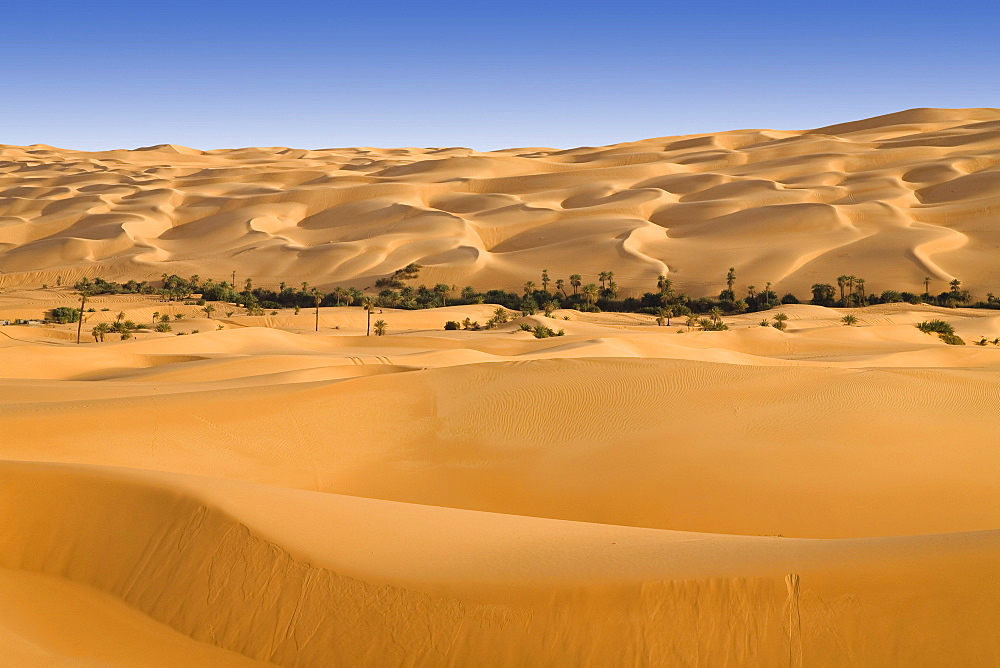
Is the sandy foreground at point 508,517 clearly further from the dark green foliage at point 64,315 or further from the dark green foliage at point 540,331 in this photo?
the dark green foliage at point 64,315

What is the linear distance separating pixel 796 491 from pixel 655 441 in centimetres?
195

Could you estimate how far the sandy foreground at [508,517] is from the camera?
475 centimetres

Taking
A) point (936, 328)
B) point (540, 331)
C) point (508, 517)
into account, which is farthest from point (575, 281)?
point (508, 517)

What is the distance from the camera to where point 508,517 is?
24.1ft

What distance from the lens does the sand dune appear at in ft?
190

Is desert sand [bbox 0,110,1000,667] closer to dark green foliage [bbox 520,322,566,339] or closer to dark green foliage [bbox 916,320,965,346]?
dark green foliage [bbox 916,320,965,346]

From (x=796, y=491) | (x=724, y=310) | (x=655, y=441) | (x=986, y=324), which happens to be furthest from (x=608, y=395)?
(x=724, y=310)

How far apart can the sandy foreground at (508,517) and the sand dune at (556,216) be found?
4197 cm

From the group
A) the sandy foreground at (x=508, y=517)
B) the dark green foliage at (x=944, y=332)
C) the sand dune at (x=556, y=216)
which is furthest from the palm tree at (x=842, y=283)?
the sandy foreground at (x=508, y=517)

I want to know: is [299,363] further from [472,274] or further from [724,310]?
[472,274]

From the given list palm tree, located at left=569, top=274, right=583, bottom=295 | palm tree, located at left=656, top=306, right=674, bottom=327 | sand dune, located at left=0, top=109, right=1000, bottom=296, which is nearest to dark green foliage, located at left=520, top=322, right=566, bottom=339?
palm tree, located at left=656, top=306, right=674, bottom=327

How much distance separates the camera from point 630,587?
16.3 feet

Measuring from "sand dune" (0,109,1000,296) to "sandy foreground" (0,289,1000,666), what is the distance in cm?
4197

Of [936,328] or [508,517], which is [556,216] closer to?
[936,328]
